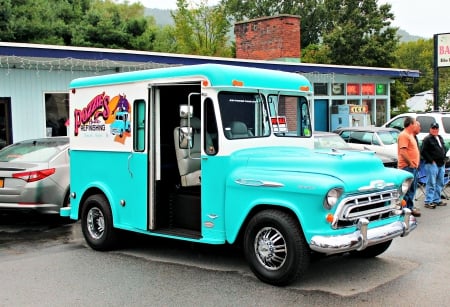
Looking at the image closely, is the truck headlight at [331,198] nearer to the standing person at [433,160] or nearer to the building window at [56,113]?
the standing person at [433,160]

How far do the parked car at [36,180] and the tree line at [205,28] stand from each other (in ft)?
54.1

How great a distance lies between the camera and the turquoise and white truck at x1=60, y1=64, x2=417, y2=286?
5.74 m

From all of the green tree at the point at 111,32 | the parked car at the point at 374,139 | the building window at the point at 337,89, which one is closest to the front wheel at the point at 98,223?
the parked car at the point at 374,139

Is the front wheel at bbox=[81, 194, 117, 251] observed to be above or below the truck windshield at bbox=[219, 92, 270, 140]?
below

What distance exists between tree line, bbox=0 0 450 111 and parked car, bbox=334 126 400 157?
15.6 meters

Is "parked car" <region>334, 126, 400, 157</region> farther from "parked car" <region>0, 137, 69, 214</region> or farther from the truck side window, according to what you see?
the truck side window

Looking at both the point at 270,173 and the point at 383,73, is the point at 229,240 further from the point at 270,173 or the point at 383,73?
the point at 383,73

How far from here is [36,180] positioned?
30.2 feet

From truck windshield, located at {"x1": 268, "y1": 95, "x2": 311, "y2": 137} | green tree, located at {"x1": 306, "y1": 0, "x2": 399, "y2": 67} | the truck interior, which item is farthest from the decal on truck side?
green tree, located at {"x1": 306, "y1": 0, "x2": 399, "y2": 67}

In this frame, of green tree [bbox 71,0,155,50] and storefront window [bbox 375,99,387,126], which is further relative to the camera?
green tree [bbox 71,0,155,50]

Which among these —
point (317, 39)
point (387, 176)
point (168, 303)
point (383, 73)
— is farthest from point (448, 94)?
point (317, 39)

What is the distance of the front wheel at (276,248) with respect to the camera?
5.70 meters

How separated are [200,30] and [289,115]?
41027 mm

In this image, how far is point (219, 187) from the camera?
21.1 ft
